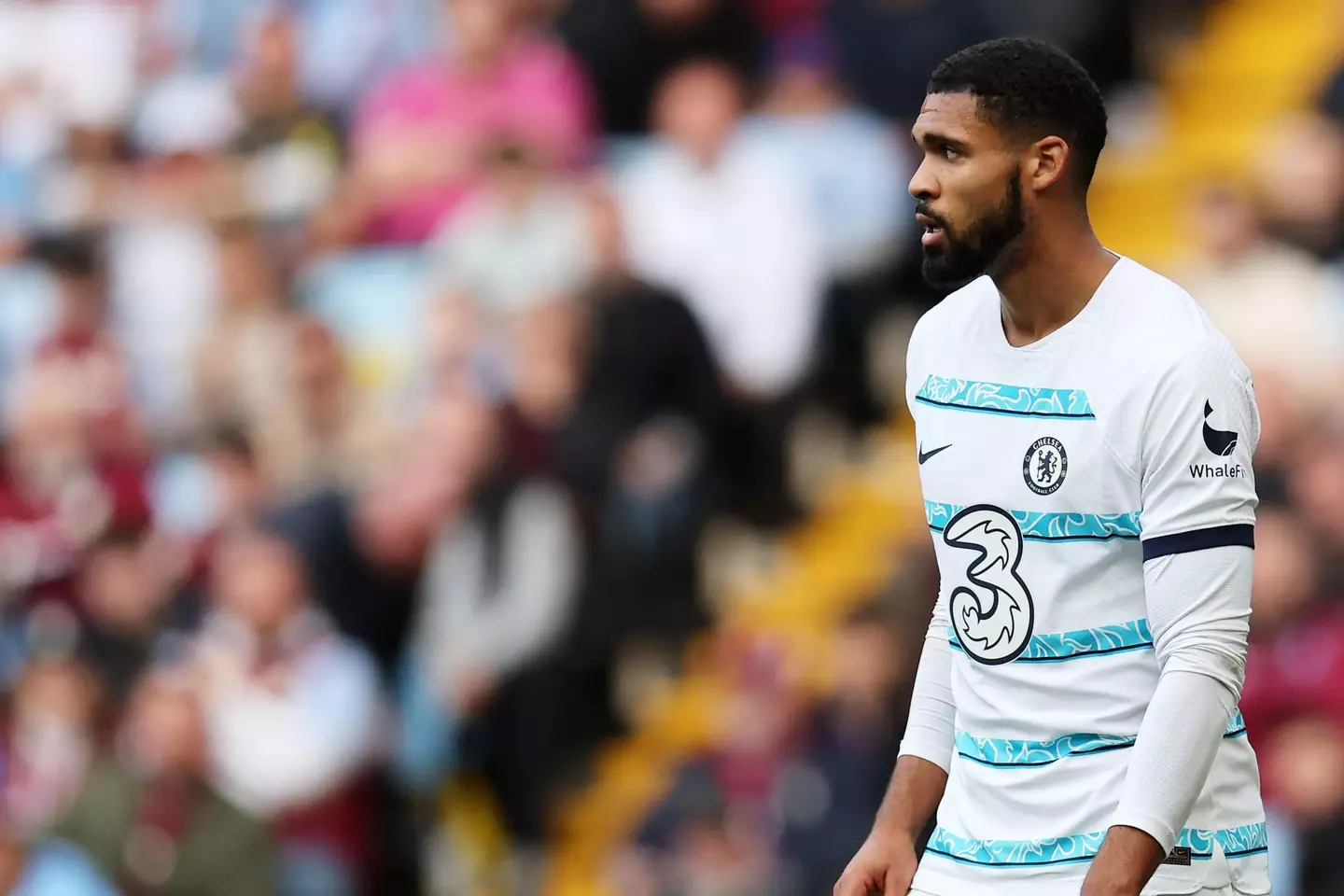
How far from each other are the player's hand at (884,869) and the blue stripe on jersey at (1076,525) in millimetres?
490

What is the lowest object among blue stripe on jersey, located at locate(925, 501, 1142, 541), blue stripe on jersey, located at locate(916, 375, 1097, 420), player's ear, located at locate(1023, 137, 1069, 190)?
blue stripe on jersey, located at locate(925, 501, 1142, 541)

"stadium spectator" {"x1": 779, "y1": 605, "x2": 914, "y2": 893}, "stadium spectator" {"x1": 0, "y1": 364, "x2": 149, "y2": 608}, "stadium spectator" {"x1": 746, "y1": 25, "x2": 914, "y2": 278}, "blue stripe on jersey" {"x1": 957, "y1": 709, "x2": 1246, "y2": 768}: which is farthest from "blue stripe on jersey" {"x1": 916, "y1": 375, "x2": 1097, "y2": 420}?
"stadium spectator" {"x1": 0, "y1": 364, "x2": 149, "y2": 608}

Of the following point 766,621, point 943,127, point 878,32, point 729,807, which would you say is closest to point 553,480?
point 766,621

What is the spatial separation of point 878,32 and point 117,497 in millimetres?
3498

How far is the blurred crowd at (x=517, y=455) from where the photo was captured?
6.71m

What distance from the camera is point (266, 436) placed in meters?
8.49

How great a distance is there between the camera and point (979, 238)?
2.78 m

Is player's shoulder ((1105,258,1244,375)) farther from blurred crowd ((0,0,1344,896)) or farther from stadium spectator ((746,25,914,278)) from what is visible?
stadium spectator ((746,25,914,278))

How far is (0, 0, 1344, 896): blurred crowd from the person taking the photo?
22.0ft

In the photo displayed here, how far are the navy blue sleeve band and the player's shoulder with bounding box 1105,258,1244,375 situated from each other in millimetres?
200

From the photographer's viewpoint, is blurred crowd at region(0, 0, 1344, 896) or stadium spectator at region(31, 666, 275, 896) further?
stadium spectator at region(31, 666, 275, 896)

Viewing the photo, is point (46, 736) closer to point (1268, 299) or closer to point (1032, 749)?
point (1268, 299)

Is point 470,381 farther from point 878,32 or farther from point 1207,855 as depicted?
point 1207,855

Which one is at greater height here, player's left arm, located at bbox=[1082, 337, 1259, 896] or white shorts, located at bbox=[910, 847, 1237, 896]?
player's left arm, located at bbox=[1082, 337, 1259, 896]
